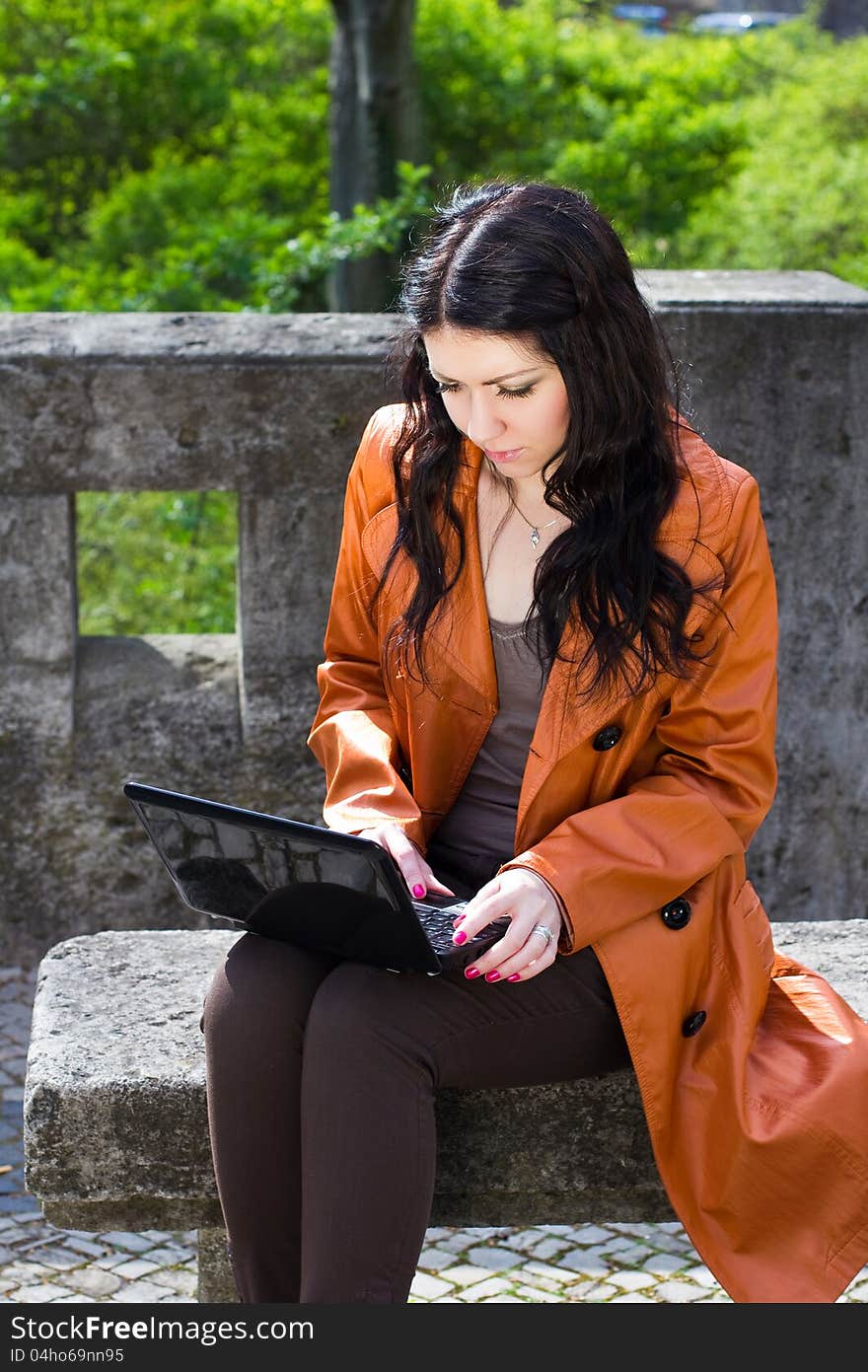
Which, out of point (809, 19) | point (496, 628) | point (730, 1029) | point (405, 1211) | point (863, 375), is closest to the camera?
point (405, 1211)

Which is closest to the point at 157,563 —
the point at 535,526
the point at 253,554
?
the point at 253,554

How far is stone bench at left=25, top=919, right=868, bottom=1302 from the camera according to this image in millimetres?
2527

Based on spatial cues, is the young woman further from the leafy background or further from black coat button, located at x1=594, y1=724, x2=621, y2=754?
the leafy background

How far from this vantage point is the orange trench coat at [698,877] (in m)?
2.37

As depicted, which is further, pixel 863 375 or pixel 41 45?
pixel 41 45

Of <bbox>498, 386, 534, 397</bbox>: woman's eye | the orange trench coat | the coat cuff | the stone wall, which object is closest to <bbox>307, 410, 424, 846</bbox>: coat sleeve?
the orange trench coat

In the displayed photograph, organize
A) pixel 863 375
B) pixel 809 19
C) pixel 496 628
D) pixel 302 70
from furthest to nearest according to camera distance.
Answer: pixel 809 19
pixel 302 70
pixel 863 375
pixel 496 628

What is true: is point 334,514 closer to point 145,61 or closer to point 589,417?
point 589,417

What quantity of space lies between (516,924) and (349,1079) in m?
0.28

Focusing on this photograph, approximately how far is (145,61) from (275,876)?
8.55 meters

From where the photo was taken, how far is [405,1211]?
7.33 feet

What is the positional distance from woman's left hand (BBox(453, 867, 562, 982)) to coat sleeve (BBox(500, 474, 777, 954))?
3 cm

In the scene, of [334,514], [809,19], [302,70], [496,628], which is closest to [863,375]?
[334,514]

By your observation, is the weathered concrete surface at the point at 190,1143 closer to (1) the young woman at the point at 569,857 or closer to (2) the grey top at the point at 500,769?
(1) the young woman at the point at 569,857
